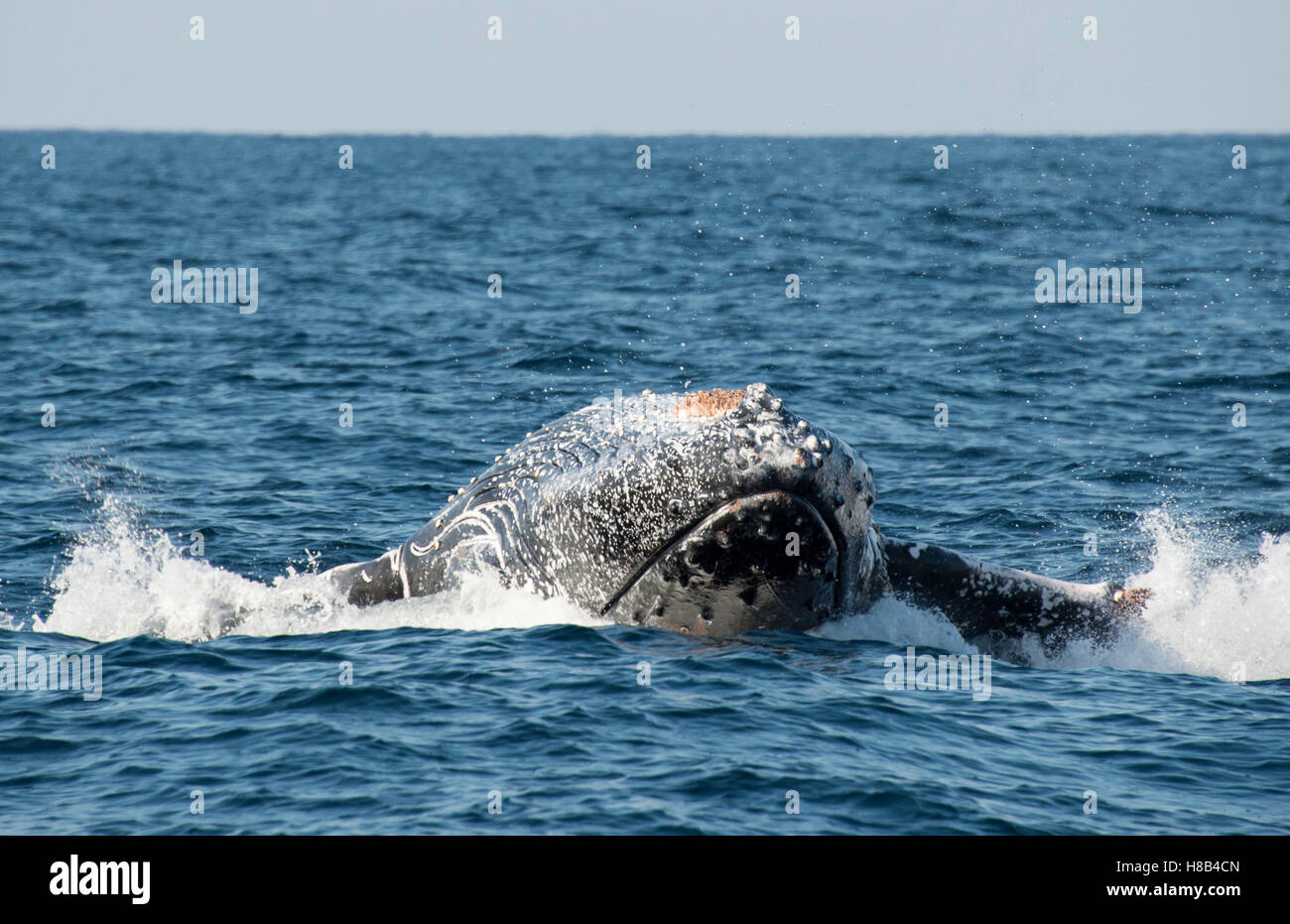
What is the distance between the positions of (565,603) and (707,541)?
2.37 metres

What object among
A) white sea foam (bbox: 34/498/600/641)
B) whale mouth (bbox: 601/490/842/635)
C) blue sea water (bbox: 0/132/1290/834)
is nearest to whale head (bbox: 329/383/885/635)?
whale mouth (bbox: 601/490/842/635)

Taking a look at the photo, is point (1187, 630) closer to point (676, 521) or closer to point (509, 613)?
point (676, 521)

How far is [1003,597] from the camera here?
14.1 meters

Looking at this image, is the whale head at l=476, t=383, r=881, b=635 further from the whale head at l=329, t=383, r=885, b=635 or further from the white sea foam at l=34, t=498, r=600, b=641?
the white sea foam at l=34, t=498, r=600, b=641

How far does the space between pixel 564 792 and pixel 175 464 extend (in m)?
15.0

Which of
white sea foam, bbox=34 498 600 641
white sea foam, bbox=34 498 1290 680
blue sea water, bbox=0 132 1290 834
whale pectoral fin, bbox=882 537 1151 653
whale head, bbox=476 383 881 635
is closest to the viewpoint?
blue sea water, bbox=0 132 1290 834

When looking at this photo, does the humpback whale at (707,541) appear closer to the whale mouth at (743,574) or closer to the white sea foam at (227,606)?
the whale mouth at (743,574)

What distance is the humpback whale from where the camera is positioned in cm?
1152

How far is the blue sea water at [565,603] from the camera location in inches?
435

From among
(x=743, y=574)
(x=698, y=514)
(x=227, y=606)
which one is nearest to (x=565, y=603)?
(x=743, y=574)

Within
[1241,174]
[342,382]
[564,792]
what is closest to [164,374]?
[342,382]

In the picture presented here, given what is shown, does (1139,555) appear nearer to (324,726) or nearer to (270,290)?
(324,726)

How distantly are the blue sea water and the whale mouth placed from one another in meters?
0.32

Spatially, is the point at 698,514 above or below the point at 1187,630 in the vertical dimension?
above
